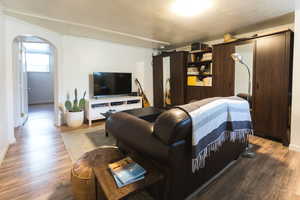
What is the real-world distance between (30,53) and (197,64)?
268 inches

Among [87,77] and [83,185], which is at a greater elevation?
[87,77]

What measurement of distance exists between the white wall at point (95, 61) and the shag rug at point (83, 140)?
3.68ft

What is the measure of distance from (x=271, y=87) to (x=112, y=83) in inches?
140

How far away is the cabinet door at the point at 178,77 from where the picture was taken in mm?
4495

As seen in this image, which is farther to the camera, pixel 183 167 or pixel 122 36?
pixel 122 36

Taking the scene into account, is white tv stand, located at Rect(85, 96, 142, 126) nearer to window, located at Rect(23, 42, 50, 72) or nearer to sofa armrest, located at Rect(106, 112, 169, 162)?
sofa armrest, located at Rect(106, 112, 169, 162)

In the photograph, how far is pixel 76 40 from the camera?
3984mm

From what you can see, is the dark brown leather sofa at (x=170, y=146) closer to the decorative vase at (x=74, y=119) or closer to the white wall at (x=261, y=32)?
the decorative vase at (x=74, y=119)

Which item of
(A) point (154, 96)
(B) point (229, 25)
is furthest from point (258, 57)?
(A) point (154, 96)

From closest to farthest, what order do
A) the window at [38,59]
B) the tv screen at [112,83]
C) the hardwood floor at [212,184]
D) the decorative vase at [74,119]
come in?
the hardwood floor at [212,184] → the decorative vase at [74,119] → the tv screen at [112,83] → the window at [38,59]

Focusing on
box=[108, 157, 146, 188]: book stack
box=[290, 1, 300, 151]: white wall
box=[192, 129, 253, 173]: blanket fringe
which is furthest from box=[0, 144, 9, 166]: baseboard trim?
box=[290, 1, 300, 151]: white wall

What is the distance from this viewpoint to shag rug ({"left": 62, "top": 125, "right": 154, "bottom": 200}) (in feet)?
8.10

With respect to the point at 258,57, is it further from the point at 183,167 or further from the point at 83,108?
the point at 83,108

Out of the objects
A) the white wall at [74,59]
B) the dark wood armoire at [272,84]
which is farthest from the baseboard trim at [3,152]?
the dark wood armoire at [272,84]
